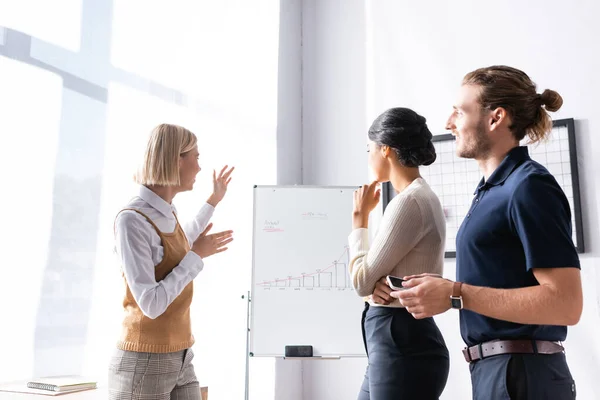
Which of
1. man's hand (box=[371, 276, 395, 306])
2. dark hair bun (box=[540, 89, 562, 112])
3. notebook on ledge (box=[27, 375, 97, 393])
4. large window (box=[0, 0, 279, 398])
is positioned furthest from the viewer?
large window (box=[0, 0, 279, 398])

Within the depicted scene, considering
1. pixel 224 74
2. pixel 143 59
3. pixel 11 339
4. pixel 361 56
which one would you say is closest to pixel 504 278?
pixel 11 339

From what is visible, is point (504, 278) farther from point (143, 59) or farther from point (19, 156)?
point (143, 59)

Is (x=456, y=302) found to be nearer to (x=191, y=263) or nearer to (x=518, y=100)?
(x=518, y=100)

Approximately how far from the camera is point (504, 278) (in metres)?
1.18

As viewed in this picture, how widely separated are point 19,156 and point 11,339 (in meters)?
0.71

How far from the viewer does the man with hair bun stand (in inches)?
43.1

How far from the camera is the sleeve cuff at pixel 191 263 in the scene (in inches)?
66.8

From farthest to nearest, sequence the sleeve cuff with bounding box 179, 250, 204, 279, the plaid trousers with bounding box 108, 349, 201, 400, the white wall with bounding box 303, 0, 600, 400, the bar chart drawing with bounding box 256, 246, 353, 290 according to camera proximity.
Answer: the bar chart drawing with bounding box 256, 246, 353, 290
the white wall with bounding box 303, 0, 600, 400
the sleeve cuff with bounding box 179, 250, 204, 279
the plaid trousers with bounding box 108, 349, 201, 400

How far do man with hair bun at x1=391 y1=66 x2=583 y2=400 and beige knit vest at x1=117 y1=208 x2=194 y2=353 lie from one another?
2.52 feet

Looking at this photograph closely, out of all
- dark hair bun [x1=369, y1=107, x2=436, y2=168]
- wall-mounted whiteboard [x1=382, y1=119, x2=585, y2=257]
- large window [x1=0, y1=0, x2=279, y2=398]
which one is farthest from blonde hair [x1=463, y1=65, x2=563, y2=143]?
large window [x1=0, y1=0, x2=279, y2=398]

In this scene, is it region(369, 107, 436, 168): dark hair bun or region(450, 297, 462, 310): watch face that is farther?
region(369, 107, 436, 168): dark hair bun

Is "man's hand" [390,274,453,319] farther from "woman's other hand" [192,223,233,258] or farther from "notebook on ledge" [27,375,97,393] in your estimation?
"notebook on ledge" [27,375,97,393]

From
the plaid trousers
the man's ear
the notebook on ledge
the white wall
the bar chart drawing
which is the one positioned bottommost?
the notebook on ledge

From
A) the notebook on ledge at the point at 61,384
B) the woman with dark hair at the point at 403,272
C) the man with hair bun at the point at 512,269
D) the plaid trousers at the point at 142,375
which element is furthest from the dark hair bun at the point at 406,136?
the notebook on ledge at the point at 61,384
